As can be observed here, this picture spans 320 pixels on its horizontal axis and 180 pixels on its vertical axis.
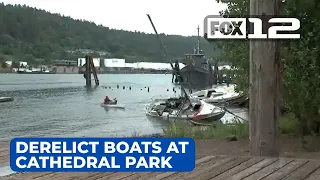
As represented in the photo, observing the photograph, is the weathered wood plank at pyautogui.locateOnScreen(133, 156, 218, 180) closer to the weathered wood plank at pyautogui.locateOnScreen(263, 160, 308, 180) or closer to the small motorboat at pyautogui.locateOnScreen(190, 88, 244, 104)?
the weathered wood plank at pyautogui.locateOnScreen(263, 160, 308, 180)

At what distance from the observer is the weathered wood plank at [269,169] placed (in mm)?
4254

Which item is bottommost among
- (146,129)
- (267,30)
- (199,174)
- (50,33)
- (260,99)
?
(146,129)

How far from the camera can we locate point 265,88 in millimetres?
4949

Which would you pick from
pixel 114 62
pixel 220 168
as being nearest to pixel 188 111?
pixel 220 168

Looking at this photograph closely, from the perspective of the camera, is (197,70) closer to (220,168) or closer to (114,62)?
(220,168)

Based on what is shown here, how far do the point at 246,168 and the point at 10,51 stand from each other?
555 ft

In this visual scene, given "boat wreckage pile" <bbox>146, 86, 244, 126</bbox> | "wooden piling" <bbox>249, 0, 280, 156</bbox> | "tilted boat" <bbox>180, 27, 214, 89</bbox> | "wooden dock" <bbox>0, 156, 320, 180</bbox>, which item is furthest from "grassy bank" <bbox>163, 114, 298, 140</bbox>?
"tilted boat" <bbox>180, 27, 214, 89</bbox>

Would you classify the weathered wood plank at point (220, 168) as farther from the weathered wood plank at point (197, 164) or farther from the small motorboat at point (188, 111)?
the small motorboat at point (188, 111)

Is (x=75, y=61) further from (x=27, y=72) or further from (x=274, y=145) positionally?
(x=274, y=145)

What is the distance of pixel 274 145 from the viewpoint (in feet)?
16.6

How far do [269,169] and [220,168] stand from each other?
18.9 inches

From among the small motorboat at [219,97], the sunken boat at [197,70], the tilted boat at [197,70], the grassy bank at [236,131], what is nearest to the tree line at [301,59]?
the grassy bank at [236,131]

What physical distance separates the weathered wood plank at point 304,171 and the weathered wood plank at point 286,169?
49 millimetres

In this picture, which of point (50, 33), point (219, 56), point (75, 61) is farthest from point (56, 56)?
point (219, 56)
